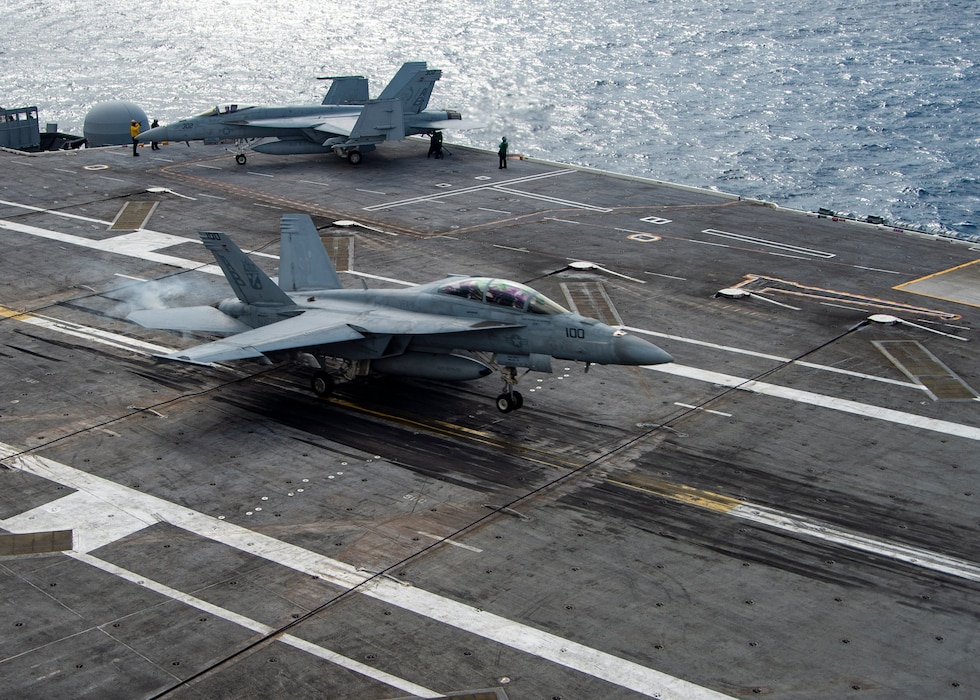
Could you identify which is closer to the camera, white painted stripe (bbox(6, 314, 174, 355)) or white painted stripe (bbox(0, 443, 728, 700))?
white painted stripe (bbox(0, 443, 728, 700))

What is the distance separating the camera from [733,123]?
96.0 m

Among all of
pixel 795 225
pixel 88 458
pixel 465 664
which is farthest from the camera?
pixel 795 225

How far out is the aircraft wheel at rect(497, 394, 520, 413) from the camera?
29.2m

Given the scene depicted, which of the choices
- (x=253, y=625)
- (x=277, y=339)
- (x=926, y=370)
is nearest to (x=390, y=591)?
(x=253, y=625)

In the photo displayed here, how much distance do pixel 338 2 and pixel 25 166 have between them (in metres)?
139

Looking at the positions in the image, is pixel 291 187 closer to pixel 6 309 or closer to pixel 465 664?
pixel 6 309

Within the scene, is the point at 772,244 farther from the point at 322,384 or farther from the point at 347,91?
the point at 347,91

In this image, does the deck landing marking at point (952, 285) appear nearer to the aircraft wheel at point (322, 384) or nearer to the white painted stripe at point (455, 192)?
the white painted stripe at point (455, 192)

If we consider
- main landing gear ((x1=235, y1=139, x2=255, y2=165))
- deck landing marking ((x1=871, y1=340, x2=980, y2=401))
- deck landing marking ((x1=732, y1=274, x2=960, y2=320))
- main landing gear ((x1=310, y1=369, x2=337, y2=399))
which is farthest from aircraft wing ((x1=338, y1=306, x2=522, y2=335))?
main landing gear ((x1=235, y1=139, x2=255, y2=165))

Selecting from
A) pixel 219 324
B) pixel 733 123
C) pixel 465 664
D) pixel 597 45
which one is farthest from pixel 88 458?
pixel 597 45

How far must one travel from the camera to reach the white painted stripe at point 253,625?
18641mm

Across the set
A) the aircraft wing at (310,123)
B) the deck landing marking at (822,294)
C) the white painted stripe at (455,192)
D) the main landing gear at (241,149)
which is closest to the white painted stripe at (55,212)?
the white painted stripe at (455,192)

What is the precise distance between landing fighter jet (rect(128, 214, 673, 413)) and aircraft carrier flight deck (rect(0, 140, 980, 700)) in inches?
50.9

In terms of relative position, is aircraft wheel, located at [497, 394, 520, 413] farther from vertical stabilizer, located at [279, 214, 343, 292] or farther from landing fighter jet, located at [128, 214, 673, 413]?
vertical stabilizer, located at [279, 214, 343, 292]
